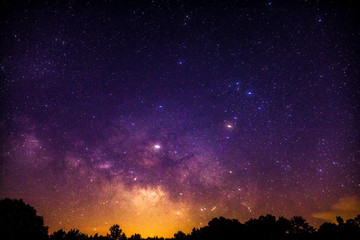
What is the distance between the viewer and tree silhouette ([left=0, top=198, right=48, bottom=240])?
512 inches

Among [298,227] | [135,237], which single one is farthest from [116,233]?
[298,227]

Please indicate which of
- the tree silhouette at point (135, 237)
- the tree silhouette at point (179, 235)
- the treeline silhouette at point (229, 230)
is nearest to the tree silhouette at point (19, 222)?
the treeline silhouette at point (229, 230)

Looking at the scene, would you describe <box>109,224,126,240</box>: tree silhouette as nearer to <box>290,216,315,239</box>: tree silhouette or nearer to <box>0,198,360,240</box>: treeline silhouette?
<box>0,198,360,240</box>: treeline silhouette

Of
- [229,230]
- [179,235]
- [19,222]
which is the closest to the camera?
[229,230]

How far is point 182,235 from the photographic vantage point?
42.5ft

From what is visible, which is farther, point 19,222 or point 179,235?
point 19,222

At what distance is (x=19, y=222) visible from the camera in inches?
552

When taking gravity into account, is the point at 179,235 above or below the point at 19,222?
below

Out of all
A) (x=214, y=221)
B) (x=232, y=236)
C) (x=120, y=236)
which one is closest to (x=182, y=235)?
(x=214, y=221)

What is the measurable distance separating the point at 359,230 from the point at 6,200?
73.1ft

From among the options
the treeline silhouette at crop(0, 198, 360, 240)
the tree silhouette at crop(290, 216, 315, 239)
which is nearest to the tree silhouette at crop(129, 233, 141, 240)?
the treeline silhouette at crop(0, 198, 360, 240)

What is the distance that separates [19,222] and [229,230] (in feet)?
46.7

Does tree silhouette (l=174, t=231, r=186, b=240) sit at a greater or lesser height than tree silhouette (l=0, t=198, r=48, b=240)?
lesser

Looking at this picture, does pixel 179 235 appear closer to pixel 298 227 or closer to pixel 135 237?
pixel 135 237
